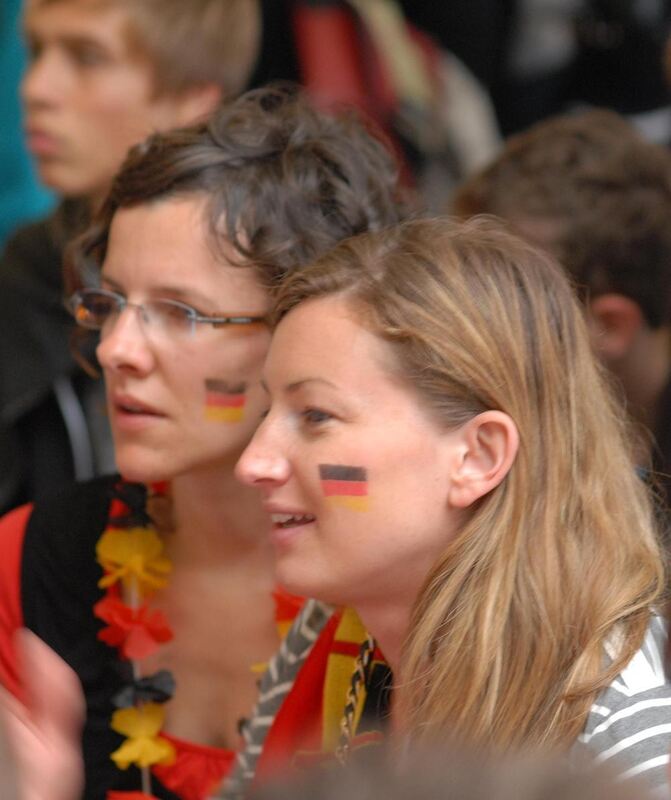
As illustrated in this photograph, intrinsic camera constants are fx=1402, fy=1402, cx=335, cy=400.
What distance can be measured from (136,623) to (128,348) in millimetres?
361

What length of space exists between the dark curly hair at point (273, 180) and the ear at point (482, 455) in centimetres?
38

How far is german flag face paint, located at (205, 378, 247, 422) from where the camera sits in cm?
175

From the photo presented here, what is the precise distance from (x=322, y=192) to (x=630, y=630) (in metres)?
0.70

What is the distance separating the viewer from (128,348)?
5.70ft

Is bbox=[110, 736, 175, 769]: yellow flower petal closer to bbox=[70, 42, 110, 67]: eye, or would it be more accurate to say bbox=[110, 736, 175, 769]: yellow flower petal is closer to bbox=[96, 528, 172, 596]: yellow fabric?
bbox=[96, 528, 172, 596]: yellow fabric

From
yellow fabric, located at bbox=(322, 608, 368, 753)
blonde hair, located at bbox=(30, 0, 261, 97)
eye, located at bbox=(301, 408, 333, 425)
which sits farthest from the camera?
blonde hair, located at bbox=(30, 0, 261, 97)

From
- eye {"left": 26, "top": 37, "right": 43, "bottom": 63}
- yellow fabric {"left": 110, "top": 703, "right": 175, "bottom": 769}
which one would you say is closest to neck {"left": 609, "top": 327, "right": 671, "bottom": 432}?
yellow fabric {"left": 110, "top": 703, "right": 175, "bottom": 769}

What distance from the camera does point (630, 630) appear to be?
4.48ft

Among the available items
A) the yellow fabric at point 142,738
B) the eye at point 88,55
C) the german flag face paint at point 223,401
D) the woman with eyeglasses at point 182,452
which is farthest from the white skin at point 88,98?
the yellow fabric at point 142,738

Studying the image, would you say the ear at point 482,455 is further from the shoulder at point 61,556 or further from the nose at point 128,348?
the shoulder at point 61,556

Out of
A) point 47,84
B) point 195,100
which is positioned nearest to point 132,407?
point 195,100

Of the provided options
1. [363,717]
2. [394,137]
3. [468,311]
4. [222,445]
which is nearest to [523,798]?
[468,311]

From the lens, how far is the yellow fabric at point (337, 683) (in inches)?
62.9

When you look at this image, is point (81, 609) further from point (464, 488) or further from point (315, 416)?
point (464, 488)
